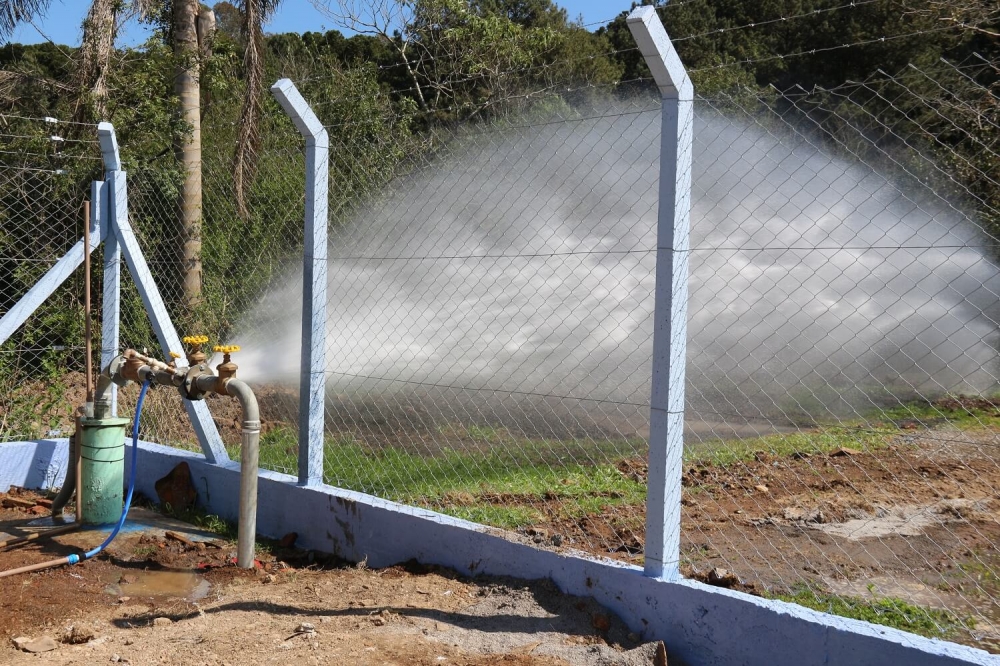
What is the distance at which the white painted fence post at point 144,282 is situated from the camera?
547cm

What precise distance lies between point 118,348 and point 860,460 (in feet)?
18.2

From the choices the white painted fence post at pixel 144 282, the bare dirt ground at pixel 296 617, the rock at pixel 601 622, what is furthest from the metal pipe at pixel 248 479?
the rock at pixel 601 622

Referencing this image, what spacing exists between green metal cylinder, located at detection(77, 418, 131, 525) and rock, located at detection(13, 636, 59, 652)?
5.37 ft

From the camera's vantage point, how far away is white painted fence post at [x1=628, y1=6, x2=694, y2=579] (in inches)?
130

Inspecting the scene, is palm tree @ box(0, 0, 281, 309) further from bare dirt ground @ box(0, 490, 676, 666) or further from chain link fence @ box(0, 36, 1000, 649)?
bare dirt ground @ box(0, 490, 676, 666)

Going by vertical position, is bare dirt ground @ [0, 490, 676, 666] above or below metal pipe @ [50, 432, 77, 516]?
below

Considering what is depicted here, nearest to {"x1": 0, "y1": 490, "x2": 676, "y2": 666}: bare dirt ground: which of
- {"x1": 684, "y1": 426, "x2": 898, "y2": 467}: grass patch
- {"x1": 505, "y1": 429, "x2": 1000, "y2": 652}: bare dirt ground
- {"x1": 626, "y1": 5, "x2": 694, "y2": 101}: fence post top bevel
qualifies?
{"x1": 505, "y1": 429, "x2": 1000, "y2": 652}: bare dirt ground

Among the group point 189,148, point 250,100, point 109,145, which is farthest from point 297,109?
point 250,100

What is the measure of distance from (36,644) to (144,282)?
2.69 m

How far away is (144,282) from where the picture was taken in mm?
5703

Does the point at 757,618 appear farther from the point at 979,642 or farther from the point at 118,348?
the point at 118,348

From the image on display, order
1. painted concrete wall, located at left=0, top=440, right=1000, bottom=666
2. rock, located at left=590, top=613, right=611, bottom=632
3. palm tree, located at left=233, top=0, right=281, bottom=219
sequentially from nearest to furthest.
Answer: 1. painted concrete wall, located at left=0, top=440, right=1000, bottom=666
2. rock, located at left=590, top=613, right=611, bottom=632
3. palm tree, located at left=233, top=0, right=281, bottom=219

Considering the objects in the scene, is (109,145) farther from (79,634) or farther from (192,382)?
(79,634)

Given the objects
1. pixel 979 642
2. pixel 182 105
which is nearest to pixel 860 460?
pixel 979 642
